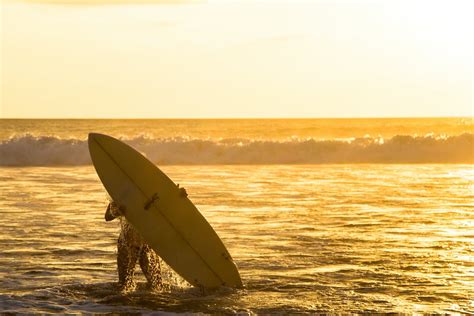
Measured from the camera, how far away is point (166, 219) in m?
9.75

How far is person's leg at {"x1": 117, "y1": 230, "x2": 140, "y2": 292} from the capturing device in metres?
9.70

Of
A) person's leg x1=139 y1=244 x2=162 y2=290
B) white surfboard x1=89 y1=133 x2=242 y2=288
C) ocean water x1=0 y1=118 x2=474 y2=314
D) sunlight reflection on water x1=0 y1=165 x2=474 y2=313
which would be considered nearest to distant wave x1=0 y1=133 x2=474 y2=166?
ocean water x1=0 y1=118 x2=474 y2=314

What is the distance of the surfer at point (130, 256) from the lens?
971cm

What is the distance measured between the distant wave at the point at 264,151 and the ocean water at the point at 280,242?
6.11 meters

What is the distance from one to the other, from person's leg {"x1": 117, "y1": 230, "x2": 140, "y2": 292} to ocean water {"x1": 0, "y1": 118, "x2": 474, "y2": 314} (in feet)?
0.55

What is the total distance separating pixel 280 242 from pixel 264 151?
25.1m

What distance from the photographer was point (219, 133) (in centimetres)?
6869

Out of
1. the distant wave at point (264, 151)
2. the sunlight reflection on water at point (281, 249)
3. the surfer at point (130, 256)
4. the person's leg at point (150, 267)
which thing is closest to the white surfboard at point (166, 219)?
the surfer at point (130, 256)

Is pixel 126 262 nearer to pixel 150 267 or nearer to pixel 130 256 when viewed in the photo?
pixel 130 256

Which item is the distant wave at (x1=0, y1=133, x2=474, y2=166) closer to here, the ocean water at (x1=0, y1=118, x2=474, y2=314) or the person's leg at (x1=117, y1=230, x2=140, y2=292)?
the ocean water at (x1=0, y1=118, x2=474, y2=314)

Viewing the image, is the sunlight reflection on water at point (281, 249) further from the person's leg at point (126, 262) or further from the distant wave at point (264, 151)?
the distant wave at point (264, 151)

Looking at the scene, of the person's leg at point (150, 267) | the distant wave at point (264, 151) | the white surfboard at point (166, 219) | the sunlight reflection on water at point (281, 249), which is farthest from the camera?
the distant wave at point (264, 151)

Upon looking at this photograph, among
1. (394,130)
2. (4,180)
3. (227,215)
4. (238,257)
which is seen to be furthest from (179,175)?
(394,130)

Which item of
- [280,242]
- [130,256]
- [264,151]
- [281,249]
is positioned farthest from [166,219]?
[264,151]
